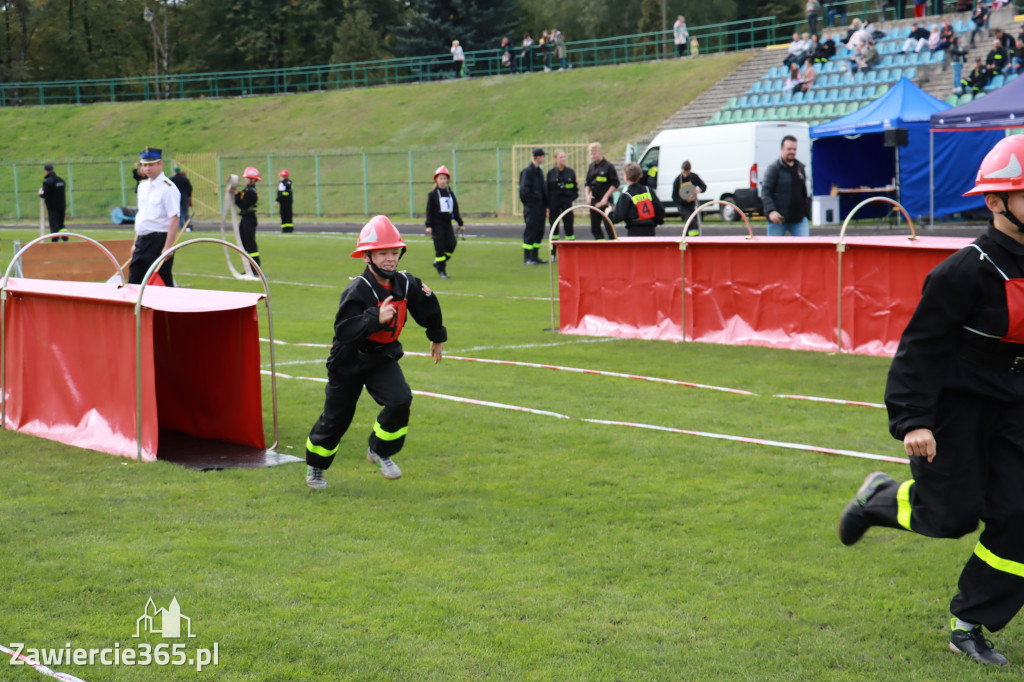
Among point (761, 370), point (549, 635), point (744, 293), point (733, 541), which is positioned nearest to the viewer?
point (549, 635)

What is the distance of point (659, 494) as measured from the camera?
6594 mm

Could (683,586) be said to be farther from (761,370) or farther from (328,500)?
(761,370)

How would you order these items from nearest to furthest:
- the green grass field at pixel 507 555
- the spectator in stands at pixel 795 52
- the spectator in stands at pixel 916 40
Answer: the green grass field at pixel 507 555 < the spectator in stands at pixel 916 40 < the spectator in stands at pixel 795 52

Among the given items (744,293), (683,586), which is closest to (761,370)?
(744,293)

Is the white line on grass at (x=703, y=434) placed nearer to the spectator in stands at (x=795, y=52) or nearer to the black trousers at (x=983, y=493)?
the black trousers at (x=983, y=493)

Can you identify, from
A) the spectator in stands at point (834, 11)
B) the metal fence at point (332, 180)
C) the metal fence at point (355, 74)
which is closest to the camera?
the metal fence at point (332, 180)

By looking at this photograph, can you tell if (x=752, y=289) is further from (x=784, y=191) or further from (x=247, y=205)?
(x=247, y=205)

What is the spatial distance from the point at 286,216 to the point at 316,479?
28367 mm

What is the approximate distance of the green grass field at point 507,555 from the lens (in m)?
4.34

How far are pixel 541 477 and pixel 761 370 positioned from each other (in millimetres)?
4460

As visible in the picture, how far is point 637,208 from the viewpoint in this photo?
1641cm

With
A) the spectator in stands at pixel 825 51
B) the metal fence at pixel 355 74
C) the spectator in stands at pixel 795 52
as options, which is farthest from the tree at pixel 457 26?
the spectator in stands at pixel 825 51

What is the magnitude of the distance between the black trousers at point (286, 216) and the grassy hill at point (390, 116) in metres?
14.7

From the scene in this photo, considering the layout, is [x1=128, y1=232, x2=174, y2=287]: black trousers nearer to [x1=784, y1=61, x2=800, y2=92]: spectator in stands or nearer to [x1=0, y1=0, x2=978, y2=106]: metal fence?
[x1=784, y1=61, x2=800, y2=92]: spectator in stands
